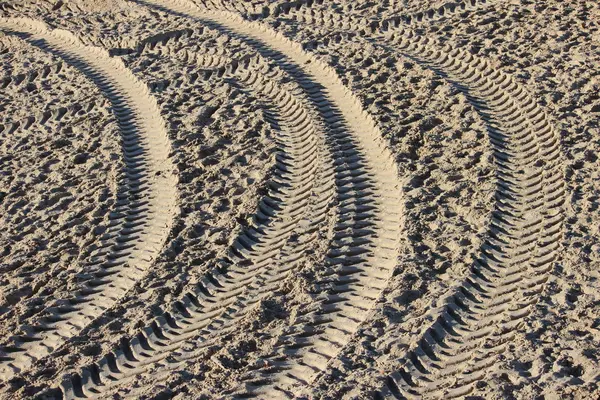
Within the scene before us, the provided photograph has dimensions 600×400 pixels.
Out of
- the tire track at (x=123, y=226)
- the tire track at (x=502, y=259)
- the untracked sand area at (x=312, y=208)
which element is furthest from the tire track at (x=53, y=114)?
the tire track at (x=502, y=259)

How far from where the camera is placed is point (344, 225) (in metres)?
6.45

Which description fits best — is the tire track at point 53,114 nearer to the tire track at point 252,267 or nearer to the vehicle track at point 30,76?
the vehicle track at point 30,76

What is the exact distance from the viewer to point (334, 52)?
935 cm

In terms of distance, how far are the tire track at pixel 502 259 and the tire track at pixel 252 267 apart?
Result: 1.27 m

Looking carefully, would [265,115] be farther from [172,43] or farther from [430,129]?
[172,43]

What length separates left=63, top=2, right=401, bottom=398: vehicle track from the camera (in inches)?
217

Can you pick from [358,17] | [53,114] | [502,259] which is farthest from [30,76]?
[502,259]

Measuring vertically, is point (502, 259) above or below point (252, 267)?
above

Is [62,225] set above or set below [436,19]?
below

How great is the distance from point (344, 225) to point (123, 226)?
1.86m

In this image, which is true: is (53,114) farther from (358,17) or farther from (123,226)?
(358,17)

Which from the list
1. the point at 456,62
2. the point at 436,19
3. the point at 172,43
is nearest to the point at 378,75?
the point at 456,62

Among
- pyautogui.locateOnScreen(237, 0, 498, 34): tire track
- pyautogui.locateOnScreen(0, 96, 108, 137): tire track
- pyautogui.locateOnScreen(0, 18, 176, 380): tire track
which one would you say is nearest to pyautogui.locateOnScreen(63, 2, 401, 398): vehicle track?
pyautogui.locateOnScreen(0, 18, 176, 380): tire track

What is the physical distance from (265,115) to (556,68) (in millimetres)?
2853
